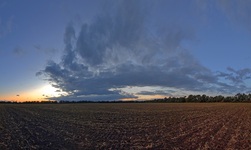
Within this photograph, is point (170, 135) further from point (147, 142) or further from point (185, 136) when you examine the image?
point (147, 142)

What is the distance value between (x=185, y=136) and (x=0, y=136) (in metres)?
11.5

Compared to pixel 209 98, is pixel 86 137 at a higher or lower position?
lower

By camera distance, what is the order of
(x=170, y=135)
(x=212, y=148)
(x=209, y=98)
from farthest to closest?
(x=209, y=98) < (x=170, y=135) < (x=212, y=148)

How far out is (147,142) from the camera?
57.0 feet

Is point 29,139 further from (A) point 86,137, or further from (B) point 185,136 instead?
(B) point 185,136

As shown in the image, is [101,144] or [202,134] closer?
[101,144]

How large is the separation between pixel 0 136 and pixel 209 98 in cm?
17229

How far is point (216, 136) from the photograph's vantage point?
2025 cm

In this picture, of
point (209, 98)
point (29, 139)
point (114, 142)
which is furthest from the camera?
point (209, 98)

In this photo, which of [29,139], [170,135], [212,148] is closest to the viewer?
[212,148]

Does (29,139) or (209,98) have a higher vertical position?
(209,98)

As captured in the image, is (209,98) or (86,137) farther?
(209,98)

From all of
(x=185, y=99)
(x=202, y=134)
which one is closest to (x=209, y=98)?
(x=185, y=99)

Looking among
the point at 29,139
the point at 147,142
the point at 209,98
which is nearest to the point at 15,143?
the point at 29,139
